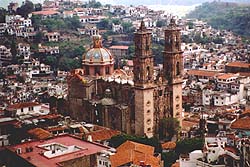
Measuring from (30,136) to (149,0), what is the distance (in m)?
84.4

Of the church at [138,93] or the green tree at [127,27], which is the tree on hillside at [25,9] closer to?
the green tree at [127,27]

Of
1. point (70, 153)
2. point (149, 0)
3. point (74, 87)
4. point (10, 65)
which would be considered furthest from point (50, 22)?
point (149, 0)

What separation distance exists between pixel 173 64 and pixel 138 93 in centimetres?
225

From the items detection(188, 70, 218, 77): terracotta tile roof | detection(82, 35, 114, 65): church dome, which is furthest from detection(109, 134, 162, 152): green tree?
detection(188, 70, 218, 77): terracotta tile roof

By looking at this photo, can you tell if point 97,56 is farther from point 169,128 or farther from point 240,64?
point 240,64

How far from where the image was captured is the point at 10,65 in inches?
1565

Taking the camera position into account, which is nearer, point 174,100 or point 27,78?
point 174,100

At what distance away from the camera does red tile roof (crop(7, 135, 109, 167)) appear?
645 inches

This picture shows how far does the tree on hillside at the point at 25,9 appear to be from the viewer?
170 feet

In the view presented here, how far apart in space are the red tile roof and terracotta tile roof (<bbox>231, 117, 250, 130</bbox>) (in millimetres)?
5687

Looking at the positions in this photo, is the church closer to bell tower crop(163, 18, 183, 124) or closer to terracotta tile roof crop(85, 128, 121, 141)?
bell tower crop(163, 18, 183, 124)

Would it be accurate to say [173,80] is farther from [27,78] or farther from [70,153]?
[27,78]

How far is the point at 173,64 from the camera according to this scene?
2367cm

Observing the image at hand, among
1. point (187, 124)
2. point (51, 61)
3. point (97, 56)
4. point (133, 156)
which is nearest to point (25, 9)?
point (51, 61)
